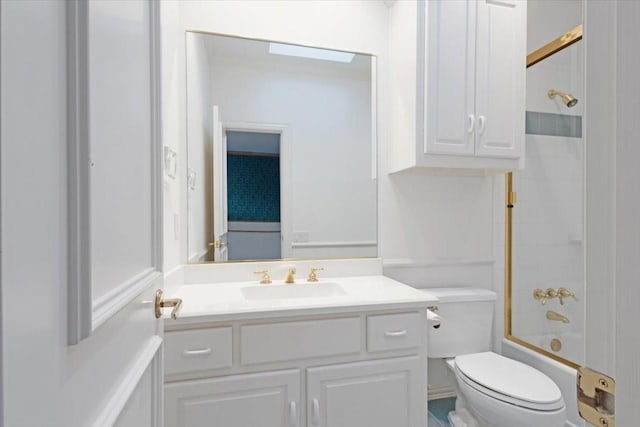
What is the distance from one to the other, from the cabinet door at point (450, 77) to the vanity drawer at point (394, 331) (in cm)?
80

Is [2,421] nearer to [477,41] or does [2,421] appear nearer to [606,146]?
[606,146]

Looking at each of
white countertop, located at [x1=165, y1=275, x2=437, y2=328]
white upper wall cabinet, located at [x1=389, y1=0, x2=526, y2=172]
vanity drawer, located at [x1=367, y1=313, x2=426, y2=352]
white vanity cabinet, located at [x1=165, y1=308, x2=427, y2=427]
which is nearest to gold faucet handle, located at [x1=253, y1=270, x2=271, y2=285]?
white countertop, located at [x1=165, y1=275, x2=437, y2=328]

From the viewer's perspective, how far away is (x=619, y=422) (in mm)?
336

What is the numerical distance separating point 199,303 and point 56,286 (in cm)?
92

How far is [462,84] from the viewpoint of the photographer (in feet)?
5.28

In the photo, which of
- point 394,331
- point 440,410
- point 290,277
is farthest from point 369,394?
point 440,410

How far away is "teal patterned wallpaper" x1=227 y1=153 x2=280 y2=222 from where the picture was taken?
170 centimetres

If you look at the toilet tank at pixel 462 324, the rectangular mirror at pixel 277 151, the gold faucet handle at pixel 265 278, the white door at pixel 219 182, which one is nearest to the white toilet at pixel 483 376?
the toilet tank at pixel 462 324

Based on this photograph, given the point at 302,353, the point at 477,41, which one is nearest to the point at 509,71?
the point at 477,41

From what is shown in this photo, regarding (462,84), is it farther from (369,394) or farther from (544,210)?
(369,394)

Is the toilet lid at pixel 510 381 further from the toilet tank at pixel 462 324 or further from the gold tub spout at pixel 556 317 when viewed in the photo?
the gold tub spout at pixel 556 317

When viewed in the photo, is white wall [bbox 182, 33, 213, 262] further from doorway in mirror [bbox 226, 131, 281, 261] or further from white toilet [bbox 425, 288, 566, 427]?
white toilet [bbox 425, 288, 566, 427]

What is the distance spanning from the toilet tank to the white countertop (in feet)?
1.39

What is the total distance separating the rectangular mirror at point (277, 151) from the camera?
1.67 meters
